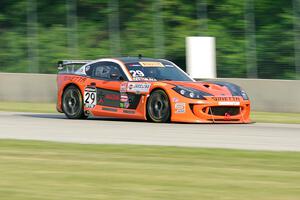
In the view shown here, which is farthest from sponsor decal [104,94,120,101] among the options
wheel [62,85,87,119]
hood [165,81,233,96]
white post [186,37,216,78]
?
white post [186,37,216,78]

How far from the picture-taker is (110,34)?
83.1ft

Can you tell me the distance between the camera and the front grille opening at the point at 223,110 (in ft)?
51.8

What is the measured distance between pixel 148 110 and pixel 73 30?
33.3 ft

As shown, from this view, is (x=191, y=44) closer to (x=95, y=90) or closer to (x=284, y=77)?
(x=284, y=77)

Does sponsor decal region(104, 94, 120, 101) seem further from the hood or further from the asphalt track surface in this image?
the hood

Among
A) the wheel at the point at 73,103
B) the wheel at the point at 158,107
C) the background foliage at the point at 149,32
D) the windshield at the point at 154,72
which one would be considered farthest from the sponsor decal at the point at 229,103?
the background foliage at the point at 149,32

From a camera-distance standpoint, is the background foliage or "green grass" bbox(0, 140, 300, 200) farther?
the background foliage

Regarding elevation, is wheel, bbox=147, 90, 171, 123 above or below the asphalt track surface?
above

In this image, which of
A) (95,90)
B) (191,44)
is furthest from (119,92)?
(191,44)

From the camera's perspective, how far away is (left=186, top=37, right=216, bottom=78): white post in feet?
74.7

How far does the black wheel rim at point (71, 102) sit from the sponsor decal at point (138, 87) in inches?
58.1

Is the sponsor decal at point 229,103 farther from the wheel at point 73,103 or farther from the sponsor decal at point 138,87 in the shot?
the wheel at point 73,103

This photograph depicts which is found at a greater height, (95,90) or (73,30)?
(73,30)

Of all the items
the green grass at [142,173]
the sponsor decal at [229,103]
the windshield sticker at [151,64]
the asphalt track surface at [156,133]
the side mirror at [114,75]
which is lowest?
the green grass at [142,173]
